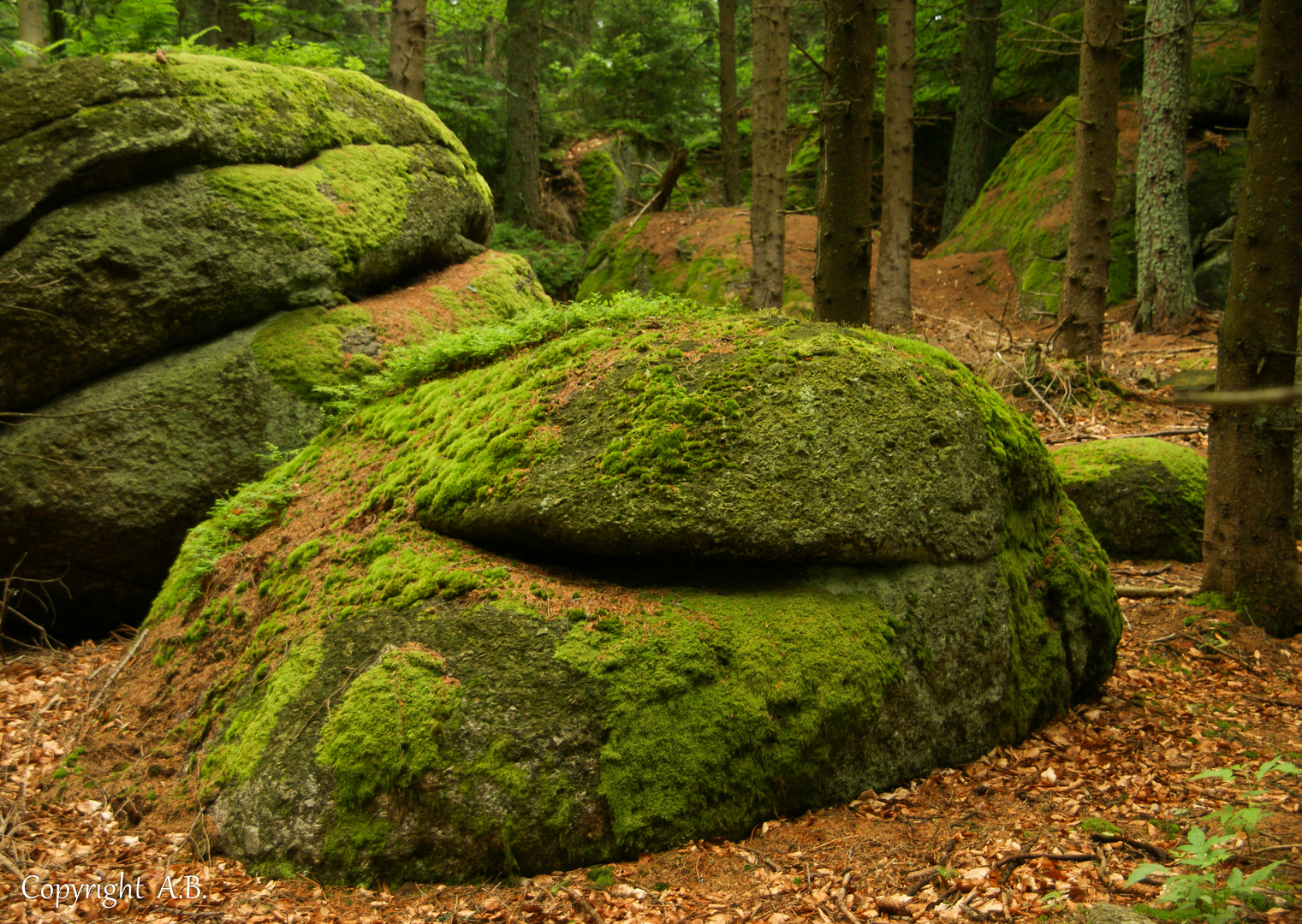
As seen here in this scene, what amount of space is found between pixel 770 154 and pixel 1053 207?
612 centimetres

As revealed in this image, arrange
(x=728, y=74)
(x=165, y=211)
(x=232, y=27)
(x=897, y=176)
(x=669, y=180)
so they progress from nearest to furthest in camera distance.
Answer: (x=165, y=211)
(x=897, y=176)
(x=232, y=27)
(x=669, y=180)
(x=728, y=74)

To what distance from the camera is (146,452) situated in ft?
21.9

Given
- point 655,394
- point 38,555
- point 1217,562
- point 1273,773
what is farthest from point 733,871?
point 38,555

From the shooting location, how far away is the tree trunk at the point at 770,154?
11297mm

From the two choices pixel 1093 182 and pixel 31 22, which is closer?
pixel 1093 182

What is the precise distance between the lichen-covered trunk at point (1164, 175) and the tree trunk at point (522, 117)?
1173cm

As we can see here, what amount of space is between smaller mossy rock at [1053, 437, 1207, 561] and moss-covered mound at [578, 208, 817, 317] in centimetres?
704

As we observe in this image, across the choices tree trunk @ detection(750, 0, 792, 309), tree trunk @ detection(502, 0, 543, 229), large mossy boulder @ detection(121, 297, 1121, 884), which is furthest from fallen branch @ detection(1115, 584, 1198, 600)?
tree trunk @ detection(502, 0, 543, 229)

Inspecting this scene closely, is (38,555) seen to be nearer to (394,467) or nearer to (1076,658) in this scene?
(394,467)

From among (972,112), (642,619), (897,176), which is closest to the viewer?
(642,619)

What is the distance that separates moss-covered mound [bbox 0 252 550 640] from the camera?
656 cm

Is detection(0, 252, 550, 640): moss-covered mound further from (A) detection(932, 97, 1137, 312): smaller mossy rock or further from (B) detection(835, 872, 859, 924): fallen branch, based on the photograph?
(A) detection(932, 97, 1137, 312): smaller mossy rock

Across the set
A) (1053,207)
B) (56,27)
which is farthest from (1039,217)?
(56,27)

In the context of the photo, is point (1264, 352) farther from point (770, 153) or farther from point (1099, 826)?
point (770, 153)
